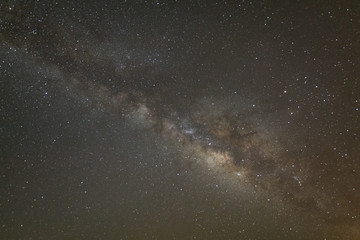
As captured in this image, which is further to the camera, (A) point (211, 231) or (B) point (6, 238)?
(B) point (6, 238)

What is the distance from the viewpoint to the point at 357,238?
6.37m

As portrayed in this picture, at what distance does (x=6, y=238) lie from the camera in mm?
6535

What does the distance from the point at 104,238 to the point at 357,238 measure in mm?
7622

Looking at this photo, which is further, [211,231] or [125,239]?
[125,239]

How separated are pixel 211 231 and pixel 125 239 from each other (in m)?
2.75

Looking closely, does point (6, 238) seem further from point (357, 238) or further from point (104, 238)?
point (357, 238)

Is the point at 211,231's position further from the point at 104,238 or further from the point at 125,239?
the point at 104,238

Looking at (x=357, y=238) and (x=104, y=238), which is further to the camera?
(x=104, y=238)

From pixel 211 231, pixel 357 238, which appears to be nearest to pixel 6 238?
pixel 211 231

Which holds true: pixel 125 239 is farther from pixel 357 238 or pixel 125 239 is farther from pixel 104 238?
pixel 357 238

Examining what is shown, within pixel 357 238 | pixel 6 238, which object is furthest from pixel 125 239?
pixel 357 238

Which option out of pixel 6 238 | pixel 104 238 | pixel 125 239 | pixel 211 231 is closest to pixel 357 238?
pixel 211 231

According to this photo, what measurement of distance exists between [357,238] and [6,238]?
1047 centimetres

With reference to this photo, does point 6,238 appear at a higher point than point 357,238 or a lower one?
lower
